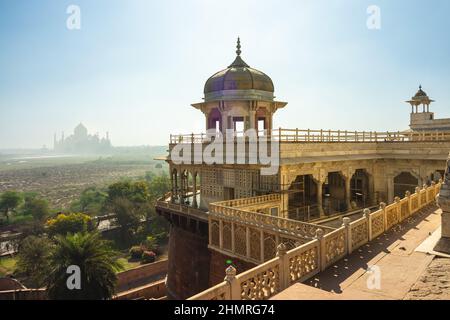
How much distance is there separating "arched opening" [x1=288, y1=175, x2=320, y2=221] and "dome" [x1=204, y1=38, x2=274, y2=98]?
21.6 feet

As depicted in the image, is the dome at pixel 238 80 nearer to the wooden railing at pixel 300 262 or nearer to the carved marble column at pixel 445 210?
the wooden railing at pixel 300 262

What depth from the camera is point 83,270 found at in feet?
61.6

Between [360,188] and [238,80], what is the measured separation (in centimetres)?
1170

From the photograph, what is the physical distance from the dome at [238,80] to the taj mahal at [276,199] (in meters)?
0.07

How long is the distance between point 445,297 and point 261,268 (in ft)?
11.2

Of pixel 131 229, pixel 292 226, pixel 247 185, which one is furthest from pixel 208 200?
pixel 131 229

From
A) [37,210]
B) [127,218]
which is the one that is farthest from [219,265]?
[37,210]

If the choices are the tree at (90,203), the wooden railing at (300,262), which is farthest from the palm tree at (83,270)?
the tree at (90,203)

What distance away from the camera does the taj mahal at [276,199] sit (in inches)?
335

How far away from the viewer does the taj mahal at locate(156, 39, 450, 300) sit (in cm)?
852

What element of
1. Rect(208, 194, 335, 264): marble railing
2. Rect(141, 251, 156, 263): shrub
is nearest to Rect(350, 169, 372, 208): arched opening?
Rect(208, 194, 335, 264): marble railing

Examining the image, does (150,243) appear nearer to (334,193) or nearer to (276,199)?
(334,193)
